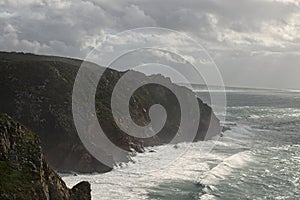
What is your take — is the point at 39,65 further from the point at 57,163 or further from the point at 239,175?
the point at 239,175

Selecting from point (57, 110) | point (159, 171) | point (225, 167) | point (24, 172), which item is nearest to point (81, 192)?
point (24, 172)

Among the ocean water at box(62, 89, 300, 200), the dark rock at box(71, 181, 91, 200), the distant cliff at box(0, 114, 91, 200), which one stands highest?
the distant cliff at box(0, 114, 91, 200)

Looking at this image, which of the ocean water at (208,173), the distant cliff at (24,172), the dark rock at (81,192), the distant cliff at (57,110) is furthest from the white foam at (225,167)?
the distant cliff at (24,172)

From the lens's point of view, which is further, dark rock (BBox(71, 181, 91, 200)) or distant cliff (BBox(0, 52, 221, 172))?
distant cliff (BBox(0, 52, 221, 172))

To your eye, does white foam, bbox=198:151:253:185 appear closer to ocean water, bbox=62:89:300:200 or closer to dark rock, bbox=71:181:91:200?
ocean water, bbox=62:89:300:200

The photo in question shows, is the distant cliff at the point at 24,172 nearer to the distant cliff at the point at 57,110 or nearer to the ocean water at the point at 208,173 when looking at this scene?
the ocean water at the point at 208,173

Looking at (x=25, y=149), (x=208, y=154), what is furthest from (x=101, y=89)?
(x=25, y=149)

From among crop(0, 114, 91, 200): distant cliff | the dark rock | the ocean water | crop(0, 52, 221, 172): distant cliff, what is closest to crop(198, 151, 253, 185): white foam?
the ocean water
